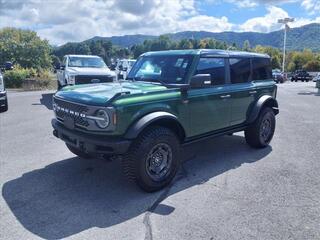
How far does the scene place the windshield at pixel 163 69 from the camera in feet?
17.9

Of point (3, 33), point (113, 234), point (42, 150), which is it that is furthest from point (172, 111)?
point (3, 33)

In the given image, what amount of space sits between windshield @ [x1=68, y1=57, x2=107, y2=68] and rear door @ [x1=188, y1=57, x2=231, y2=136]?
31.5 ft

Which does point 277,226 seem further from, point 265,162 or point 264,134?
point 264,134

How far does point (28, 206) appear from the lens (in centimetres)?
432

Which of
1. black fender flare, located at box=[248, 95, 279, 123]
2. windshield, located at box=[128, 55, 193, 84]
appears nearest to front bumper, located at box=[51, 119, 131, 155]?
windshield, located at box=[128, 55, 193, 84]

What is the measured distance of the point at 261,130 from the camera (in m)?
7.00

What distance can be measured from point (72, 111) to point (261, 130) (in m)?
3.97

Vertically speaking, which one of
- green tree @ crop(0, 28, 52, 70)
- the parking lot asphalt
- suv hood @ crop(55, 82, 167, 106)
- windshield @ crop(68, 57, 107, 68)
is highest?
green tree @ crop(0, 28, 52, 70)

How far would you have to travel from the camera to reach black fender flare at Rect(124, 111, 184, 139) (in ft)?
14.4

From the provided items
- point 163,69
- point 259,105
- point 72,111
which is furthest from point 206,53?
point 72,111

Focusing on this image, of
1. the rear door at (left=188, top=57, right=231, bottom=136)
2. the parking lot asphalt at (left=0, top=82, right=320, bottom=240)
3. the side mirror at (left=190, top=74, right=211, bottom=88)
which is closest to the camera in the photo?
the parking lot asphalt at (left=0, top=82, right=320, bottom=240)

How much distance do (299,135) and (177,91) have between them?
463 centimetres

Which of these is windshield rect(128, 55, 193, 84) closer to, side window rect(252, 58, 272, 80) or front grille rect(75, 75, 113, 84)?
side window rect(252, 58, 272, 80)

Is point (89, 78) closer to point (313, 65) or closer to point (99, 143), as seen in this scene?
point (99, 143)
